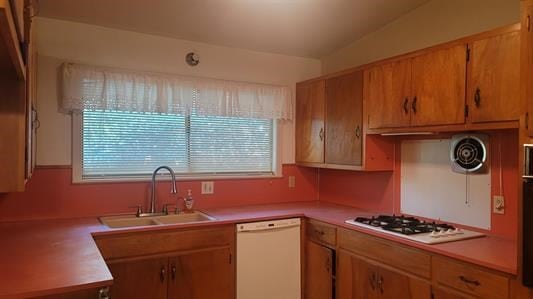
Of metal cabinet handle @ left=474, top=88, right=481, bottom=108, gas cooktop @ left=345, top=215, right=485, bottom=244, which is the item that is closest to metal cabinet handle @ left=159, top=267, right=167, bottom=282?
gas cooktop @ left=345, top=215, right=485, bottom=244

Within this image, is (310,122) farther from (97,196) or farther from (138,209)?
(97,196)

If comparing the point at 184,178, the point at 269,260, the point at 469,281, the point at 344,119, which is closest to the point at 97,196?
the point at 184,178

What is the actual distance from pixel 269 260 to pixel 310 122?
141 centimetres

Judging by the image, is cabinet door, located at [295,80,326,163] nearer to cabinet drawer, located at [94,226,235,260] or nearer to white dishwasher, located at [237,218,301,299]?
white dishwasher, located at [237,218,301,299]

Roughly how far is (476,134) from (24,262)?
2736 millimetres

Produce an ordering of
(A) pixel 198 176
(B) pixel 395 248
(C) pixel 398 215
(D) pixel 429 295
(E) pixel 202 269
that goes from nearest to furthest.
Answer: (D) pixel 429 295, (B) pixel 395 248, (E) pixel 202 269, (C) pixel 398 215, (A) pixel 198 176

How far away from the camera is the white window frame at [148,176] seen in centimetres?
296

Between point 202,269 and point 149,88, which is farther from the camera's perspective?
point 149,88

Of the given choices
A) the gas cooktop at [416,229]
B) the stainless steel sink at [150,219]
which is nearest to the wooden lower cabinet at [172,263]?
the stainless steel sink at [150,219]

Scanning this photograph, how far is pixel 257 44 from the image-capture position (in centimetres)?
360

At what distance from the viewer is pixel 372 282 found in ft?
Result: 8.55

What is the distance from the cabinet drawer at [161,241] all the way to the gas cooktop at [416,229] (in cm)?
99

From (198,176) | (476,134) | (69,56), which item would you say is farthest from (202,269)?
(476,134)

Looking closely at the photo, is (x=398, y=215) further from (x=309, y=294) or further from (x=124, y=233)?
(x=124, y=233)
